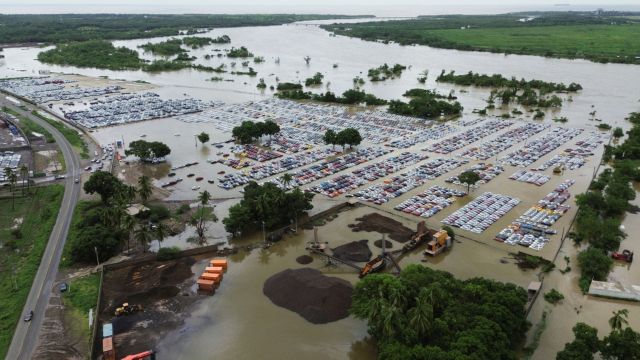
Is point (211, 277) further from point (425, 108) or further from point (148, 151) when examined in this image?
point (425, 108)

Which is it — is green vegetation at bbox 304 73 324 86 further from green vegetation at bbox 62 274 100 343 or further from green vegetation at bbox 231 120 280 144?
green vegetation at bbox 62 274 100 343

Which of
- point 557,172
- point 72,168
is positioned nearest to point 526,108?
point 557,172

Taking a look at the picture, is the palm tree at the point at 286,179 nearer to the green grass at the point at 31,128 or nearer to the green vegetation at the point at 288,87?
the green grass at the point at 31,128

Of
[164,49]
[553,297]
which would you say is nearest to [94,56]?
[164,49]

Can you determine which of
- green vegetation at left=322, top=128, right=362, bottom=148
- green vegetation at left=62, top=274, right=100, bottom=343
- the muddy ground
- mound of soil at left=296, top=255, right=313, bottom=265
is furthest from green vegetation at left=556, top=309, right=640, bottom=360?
green vegetation at left=322, top=128, right=362, bottom=148

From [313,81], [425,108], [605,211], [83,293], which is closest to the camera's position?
[83,293]

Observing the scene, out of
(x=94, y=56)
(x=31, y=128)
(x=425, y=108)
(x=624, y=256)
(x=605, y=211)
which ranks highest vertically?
(x=94, y=56)
